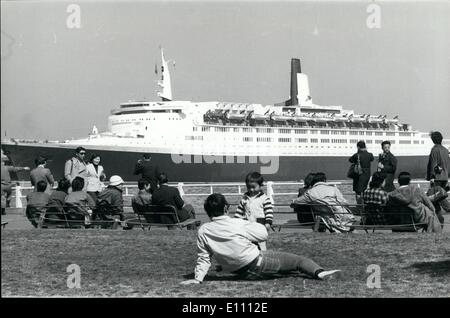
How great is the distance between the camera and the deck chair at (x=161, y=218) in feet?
28.4

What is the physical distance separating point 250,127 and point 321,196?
48.1 meters

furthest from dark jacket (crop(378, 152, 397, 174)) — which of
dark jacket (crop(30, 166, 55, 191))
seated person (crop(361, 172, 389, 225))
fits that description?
dark jacket (crop(30, 166, 55, 191))

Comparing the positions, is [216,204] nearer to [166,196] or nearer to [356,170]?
[166,196]

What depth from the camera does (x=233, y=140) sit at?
2169 inches

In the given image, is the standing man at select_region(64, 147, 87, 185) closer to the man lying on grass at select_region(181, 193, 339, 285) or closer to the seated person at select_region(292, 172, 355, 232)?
the seated person at select_region(292, 172, 355, 232)

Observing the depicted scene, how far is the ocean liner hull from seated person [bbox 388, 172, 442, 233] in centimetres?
3197

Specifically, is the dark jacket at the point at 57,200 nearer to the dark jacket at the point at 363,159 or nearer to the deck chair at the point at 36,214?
the deck chair at the point at 36,214

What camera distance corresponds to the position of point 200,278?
224 inches

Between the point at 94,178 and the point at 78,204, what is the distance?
233 cm

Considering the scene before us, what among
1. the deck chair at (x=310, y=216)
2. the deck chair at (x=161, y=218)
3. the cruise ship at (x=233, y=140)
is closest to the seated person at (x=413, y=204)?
the deck chair at (x=310, y=216)

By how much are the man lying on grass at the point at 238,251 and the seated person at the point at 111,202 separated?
3502mm

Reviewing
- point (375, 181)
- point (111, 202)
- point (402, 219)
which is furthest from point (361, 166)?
point (111, 202)

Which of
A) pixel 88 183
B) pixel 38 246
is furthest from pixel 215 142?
pixel 38 246
